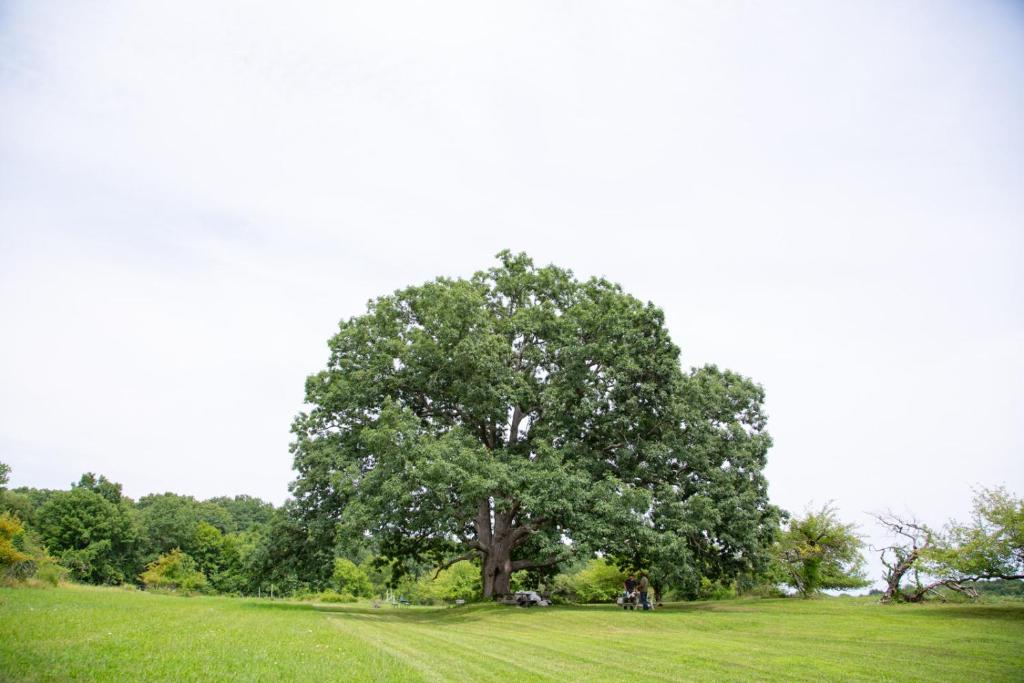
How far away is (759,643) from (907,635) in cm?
401

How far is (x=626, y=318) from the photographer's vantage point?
97.9 ft

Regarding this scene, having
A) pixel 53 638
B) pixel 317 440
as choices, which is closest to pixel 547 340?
pixel 317 440

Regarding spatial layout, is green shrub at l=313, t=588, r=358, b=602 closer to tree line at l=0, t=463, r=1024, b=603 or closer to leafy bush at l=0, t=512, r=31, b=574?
tree line at l=0, t=463, r=1024, b=603

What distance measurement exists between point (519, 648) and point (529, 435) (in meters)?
17.2

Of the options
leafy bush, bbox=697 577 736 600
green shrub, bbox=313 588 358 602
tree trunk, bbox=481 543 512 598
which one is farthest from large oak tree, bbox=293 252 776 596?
green shrub, bbox=313 588 358 602

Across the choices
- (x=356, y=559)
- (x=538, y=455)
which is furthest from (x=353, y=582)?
(x=538, y=455)

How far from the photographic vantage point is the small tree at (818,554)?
33312 mm

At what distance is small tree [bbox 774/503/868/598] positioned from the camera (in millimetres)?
33312

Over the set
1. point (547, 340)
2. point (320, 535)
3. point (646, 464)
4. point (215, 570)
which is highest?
point (547, 340)

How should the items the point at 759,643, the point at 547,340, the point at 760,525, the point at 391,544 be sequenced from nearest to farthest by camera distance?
the point at 759,643, the point at 760,525, the point at 547,340, the point at 391,544

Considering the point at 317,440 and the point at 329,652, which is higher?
the point at 317,440

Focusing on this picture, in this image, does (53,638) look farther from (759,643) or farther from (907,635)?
(907,635)

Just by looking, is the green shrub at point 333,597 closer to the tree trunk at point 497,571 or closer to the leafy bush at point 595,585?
the leafy bush at point 595,585


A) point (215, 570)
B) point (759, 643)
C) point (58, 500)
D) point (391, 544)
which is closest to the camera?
point (759, 643)
